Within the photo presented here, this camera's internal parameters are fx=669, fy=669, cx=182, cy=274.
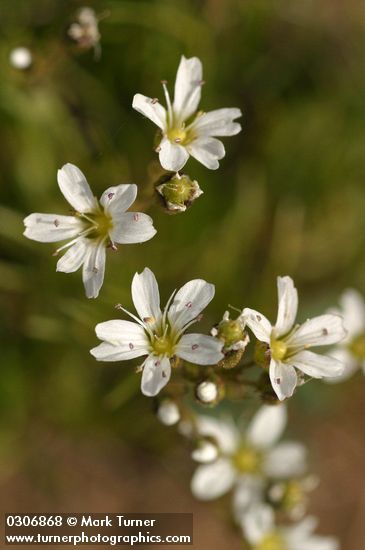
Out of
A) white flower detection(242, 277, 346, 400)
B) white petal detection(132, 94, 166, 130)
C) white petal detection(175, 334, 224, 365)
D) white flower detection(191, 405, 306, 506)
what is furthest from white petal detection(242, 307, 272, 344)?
white flower detection(191, 405, 306, 506)

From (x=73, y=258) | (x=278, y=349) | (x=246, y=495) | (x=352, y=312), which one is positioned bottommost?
(x=246, y=495)

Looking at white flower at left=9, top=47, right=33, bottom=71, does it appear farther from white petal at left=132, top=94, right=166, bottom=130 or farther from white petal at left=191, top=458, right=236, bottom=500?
white petal at left=191, top=458, right=236, bottom=500

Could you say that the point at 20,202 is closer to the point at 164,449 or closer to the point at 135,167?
the point at 135,167

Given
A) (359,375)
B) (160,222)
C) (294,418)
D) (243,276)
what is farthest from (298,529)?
(160,222)

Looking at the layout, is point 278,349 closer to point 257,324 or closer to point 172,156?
point 257,324

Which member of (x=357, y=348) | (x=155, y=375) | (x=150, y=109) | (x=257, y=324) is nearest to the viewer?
(x=155, y=375)

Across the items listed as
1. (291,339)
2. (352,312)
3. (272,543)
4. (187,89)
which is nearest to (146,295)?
(291,339)

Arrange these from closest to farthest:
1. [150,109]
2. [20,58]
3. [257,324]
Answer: [257,324]
[150,109]
[20,58]
